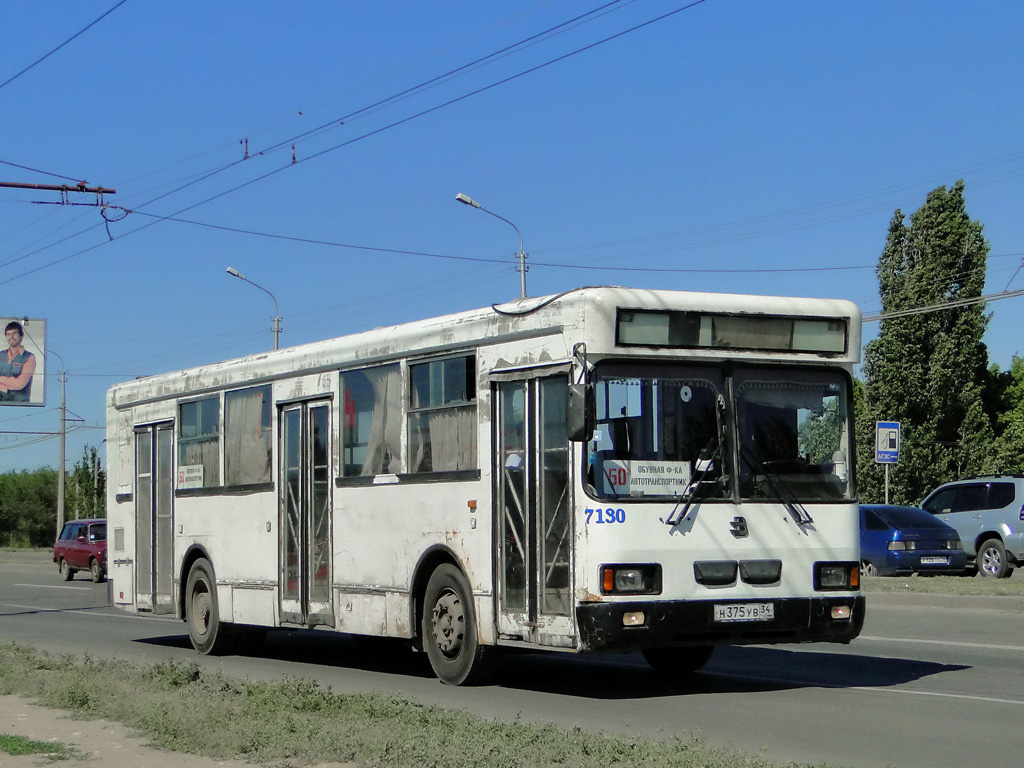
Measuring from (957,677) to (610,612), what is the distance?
358cm

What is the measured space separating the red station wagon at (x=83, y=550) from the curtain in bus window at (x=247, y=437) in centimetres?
2414

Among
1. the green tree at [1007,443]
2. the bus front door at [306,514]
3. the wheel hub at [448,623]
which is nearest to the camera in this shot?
the wheel hub at [448,623]

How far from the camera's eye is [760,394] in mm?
11406

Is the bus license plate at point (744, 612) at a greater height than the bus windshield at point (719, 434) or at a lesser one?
lesser

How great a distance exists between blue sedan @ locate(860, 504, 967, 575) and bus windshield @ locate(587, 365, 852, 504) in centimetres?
1635

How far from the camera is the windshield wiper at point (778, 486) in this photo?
11266 millimetres

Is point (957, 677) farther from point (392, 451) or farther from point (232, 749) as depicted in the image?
point (232, 749)

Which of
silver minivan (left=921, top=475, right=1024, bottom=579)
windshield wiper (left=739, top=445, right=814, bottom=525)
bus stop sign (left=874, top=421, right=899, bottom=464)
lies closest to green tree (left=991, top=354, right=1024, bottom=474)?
silver minivan (left=921, top=475, right=1024, bottom=579)

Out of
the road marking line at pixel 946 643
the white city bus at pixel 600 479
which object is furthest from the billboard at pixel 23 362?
the road marking line at pixel 946 643

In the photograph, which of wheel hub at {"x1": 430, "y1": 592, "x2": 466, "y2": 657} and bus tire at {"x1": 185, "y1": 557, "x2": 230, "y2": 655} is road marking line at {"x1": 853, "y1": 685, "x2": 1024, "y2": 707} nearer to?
wheel hub at {"x1": 430, "y1": 592, "x2": 466, "y2": 657}

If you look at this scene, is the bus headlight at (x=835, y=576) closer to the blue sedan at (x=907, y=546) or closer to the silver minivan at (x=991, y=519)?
the blue sedan at (x=907, y=546)

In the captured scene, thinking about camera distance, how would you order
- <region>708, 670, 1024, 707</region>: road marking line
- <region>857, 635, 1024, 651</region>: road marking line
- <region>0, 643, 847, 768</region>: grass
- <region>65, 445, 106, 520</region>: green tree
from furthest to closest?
<region>65, 445, 106, 520</region>: green tree < <region>857, 635, 1024, 651</region>: road marking line < <region>708, 670, 1024, 707</region>: road marking line < <region>0, 643, 847, 768</region>: grass

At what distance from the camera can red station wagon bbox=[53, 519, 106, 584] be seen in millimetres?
39188

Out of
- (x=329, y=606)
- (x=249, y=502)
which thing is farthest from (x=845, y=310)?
(x=249, y=502)
